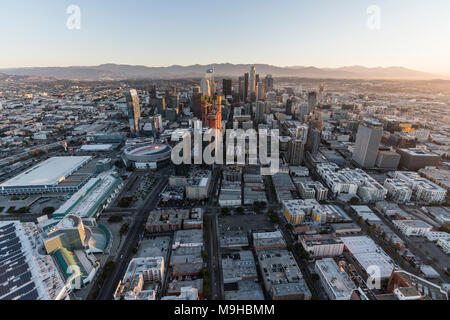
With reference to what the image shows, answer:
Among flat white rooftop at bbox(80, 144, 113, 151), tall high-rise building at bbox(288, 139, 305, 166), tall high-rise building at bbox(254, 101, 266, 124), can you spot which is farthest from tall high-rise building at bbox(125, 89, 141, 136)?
tall high-rise building at bbox(288, 139, 305, 166)

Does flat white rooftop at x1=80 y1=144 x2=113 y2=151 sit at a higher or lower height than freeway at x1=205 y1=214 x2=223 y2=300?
higher

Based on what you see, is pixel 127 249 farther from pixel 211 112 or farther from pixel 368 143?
pixel 368 143

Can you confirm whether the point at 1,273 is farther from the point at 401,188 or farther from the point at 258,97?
the point at 258,97

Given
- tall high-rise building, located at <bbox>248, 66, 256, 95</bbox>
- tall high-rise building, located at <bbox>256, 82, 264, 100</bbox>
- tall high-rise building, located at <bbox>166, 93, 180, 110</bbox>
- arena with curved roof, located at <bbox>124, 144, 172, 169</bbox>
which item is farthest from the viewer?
tall high-rise building, located at <bbox>248, 66, 256, 95</bbox>

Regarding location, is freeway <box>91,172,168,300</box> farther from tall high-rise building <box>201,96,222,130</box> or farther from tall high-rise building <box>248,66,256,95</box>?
tall high-rise building <box>248,66,256,95</box>
